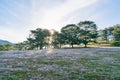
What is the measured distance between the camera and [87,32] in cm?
10112

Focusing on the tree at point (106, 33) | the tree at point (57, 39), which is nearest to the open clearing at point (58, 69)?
the tree at point (57, 39)

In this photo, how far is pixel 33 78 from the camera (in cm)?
1498

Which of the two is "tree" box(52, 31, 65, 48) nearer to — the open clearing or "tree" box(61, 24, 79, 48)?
"tree" box(61, 24, 79, 48)

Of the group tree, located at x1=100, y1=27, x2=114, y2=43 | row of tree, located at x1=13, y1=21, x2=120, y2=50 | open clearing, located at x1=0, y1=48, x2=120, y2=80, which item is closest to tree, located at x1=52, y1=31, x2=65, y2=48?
row of tree, located at x1=13, y1=21, x2=120, y2=50

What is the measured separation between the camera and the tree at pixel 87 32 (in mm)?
100000

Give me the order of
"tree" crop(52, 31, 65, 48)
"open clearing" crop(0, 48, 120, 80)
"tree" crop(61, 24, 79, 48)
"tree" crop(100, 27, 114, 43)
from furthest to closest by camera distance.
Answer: "tree" crop(100, 27, 114, 43)
"tree" crop(52, 31, 65, 48)
"tree" crop(61, 24, 79, 48)
"open clearing" crop(0, 48, 120, 80)

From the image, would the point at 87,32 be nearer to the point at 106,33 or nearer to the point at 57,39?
the point at 57,39

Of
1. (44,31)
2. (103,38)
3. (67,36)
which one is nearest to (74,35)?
(67,36)

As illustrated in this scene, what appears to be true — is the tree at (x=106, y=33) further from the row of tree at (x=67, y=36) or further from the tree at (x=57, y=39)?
the tree at (x=57, y=39)

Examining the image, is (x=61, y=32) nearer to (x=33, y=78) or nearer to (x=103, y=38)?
(x=103, y=38)

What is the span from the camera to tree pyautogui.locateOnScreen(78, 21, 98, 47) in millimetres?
100000

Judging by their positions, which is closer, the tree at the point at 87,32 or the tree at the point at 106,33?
the tree at the point at 87,32

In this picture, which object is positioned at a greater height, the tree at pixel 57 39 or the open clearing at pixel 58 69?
the tree at pixel 57 39

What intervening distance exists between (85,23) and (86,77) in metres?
89.4
